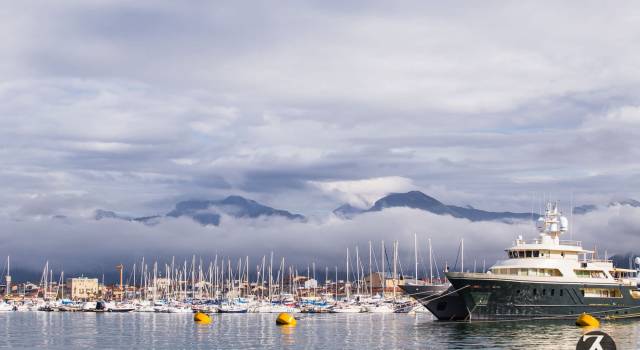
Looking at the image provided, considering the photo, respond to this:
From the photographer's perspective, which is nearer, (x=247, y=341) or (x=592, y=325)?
(x=247, y=341)

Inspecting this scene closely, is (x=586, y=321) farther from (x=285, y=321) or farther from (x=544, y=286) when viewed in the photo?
(x=285, y=321)

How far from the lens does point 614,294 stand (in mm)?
A: 91062

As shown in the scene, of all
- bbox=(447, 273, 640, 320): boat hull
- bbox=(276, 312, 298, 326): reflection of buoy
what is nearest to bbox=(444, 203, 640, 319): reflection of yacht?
bbox=(447, 273, 640, 320): boat hull

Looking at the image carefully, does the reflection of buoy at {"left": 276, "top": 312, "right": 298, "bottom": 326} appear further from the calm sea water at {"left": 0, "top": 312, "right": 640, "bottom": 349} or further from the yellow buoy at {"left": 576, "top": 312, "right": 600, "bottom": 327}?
the yellow buoy at {"left": 576, "top": 312, "right": 600, "bottom": 327}

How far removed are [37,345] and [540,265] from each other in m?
48.7

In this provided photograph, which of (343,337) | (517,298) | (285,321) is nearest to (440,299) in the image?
(517,298)

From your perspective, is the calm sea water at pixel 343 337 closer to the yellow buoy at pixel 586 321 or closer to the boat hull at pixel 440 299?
the yellow buoy at pixel 586 321

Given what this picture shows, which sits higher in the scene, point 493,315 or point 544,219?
point 544,219

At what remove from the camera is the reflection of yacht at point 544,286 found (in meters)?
84.1

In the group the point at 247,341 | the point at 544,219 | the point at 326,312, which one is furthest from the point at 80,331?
the point at 326,312

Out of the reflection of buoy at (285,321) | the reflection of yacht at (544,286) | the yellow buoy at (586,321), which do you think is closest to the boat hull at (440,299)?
the reflection of yacht at (544,286)

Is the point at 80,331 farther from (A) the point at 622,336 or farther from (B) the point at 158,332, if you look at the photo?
(A) the point at 622,336

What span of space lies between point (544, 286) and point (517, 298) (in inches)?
128

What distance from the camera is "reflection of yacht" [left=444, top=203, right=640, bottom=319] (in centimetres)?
8406
